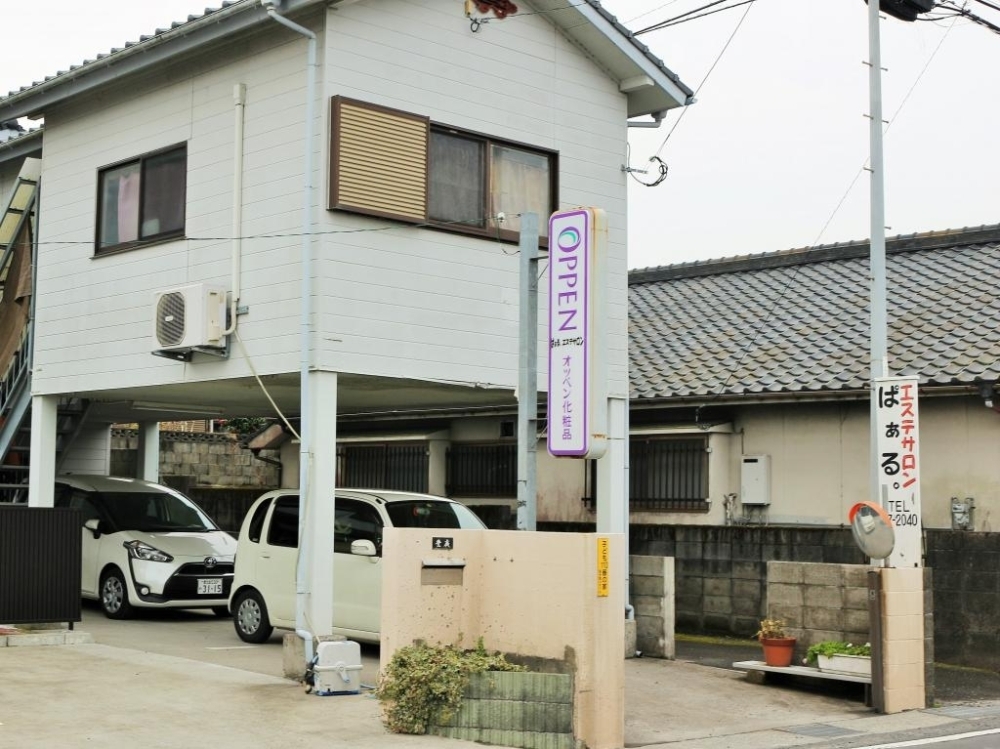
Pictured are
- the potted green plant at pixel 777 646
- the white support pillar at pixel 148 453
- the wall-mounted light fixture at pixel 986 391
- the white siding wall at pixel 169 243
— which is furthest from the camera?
the white support pillar at pixel 148 453

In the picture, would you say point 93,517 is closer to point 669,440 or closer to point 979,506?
point 669,440

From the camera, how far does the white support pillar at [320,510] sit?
39.1 feet

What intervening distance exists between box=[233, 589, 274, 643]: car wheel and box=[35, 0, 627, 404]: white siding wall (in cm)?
274

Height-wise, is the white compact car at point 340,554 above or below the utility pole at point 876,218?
below

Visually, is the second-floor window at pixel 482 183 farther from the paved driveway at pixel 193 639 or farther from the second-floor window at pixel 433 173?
the paved driveway at pixel 193 639

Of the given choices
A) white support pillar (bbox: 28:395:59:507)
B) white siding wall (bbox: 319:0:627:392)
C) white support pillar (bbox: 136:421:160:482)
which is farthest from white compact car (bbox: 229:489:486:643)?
white support pillar (bbox: 136:421:160:482)

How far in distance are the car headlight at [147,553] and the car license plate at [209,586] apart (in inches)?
19.4

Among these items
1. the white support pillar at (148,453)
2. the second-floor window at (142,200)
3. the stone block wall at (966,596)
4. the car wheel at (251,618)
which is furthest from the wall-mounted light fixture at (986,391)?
the white support pillar at (148,453)

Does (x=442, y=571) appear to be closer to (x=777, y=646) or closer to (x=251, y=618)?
(x=777, y=646)

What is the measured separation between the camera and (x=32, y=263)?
53.3 feet

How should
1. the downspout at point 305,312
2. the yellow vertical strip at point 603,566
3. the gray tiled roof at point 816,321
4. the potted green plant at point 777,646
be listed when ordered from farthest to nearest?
the gray tiled roof at point 816,321 → the potted green plant at point 777,646 → the downspout at point 305,312 → the yellow vertical strip at point 603,566

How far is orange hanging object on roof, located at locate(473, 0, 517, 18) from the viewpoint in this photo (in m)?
13.5

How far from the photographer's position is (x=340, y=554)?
1369 centimetres

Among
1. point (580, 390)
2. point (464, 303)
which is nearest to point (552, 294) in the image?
point (580, 390)
